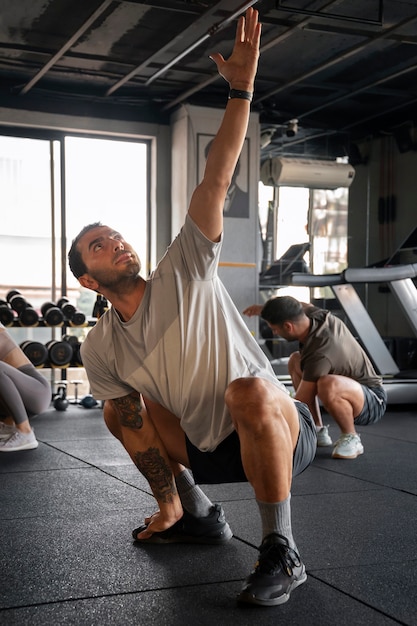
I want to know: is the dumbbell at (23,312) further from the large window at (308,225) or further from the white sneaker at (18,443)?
the large window at (308,225)

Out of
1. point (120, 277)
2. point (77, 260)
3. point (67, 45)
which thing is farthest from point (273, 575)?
point (67, 45)

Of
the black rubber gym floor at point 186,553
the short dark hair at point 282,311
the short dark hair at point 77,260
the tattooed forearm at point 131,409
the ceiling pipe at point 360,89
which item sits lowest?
the black rubber gym floor at point 186,553

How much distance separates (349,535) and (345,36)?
4363 millimetres

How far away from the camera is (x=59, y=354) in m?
6.02

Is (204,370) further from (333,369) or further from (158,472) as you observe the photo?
(333,369)

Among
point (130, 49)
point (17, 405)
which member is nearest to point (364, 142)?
point (130, 49)

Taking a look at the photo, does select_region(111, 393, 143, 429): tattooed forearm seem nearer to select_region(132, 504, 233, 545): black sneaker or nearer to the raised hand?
select_region(132, 504, 233, 545): black sneaker

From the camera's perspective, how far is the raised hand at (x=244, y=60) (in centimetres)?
190

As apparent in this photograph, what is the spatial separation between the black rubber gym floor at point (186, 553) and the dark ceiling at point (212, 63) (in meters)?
3.11

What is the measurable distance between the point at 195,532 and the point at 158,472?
8.5 inches

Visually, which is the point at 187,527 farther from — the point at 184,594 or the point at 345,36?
the point at 345,36

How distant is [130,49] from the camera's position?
5902 millimetres

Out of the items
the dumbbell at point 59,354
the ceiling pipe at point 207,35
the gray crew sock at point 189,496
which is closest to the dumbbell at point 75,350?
the dumbbell at point 59,354

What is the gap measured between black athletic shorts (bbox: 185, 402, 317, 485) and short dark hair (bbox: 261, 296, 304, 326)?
1.63 m
